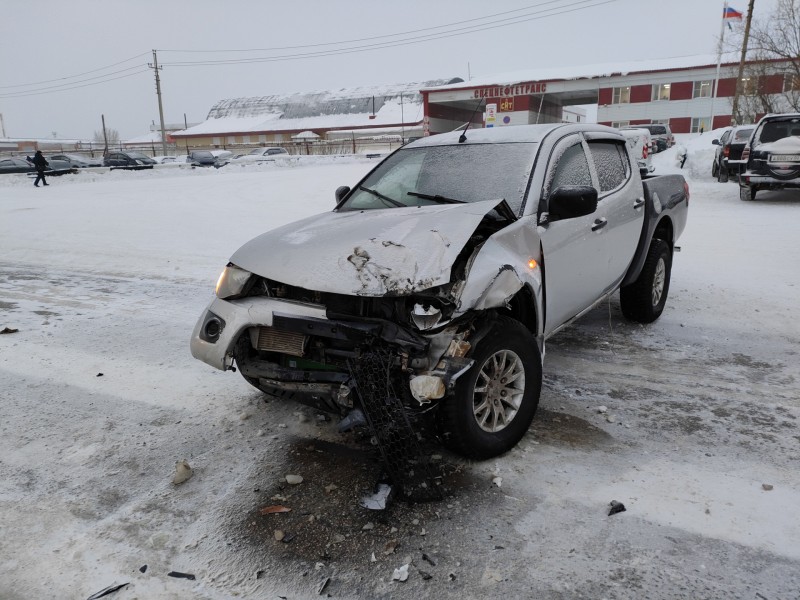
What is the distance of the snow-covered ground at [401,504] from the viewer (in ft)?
8.13

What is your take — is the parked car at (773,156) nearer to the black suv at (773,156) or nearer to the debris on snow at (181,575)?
the black suv at (773,156)

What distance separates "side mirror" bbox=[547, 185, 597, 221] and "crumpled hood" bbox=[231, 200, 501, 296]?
417 mm

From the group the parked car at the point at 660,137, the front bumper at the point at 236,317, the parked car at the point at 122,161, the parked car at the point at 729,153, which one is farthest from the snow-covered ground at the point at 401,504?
the parked car at the point at 122,161

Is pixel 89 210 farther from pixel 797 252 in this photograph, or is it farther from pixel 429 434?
pixel 797 252

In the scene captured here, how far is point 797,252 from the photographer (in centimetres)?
852

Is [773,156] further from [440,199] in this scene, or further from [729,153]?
[440,199]

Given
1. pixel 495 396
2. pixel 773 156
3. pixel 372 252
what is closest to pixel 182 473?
pixel 372 252

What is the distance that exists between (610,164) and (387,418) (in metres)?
3.13

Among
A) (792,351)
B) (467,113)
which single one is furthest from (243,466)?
(467,113)

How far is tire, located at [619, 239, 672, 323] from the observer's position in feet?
17.5

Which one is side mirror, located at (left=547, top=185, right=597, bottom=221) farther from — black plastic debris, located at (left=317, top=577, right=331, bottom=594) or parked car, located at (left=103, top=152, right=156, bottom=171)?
parked car, located at (left=103, top=152, right=156, bottom=171)

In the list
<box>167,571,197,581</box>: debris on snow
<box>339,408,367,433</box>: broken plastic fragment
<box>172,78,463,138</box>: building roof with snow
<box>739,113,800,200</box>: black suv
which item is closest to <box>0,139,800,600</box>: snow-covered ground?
<box>167,571,197,581</box>: debris on snow

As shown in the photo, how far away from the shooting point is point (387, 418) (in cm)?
288

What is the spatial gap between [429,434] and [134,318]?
3979 mm
